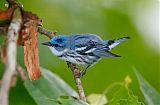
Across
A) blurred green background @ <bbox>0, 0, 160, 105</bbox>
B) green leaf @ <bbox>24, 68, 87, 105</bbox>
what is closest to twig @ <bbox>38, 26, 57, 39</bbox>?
green leaf @ <bbox>24, 68, 87, 105</bbox>

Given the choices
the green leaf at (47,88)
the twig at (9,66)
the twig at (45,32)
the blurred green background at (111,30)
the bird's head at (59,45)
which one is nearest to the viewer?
the twig at (9,66)

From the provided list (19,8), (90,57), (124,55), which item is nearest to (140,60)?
(124,55)

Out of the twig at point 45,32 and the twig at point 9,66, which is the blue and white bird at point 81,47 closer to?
the twig at point 45,32

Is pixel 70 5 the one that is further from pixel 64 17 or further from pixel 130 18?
pixel 130 18

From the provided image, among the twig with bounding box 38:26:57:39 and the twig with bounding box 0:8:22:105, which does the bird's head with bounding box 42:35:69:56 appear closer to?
the twig with bounding box 38:26:57:39

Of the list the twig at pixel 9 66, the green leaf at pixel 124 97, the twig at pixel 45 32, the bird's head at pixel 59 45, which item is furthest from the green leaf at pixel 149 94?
the twig at pixel 9 66

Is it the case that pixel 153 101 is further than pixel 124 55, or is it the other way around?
pixel 124 55
